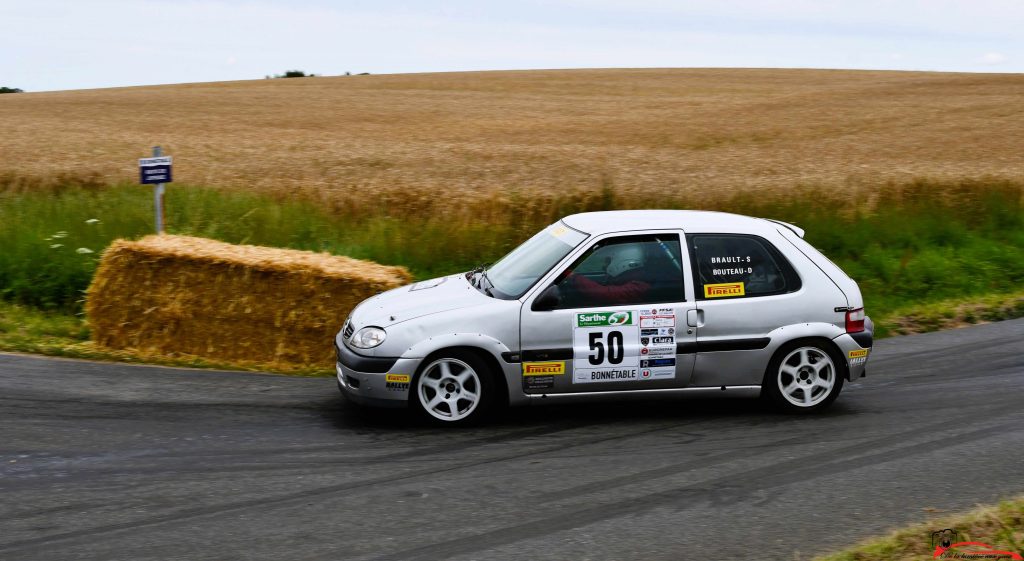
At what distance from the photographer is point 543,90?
54.1 metres

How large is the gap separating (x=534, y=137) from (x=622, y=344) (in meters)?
26.8

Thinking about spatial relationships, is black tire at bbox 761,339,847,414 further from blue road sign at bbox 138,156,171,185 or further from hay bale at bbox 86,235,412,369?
blue road sign at bbox 138,156,171,185

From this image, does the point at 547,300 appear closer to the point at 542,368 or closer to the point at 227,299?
the point at 542,368

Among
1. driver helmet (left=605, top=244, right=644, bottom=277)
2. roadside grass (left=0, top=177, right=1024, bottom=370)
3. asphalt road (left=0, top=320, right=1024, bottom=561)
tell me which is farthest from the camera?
roadside grass (left=0, top=177, right=1024, bottom=370)

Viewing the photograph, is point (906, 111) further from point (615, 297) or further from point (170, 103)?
point (615, 297)

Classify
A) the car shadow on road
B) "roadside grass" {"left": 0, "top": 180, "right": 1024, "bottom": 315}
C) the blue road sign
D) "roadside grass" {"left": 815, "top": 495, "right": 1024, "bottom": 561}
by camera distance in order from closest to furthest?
1. "roadside grass" {"left": 815, "top": 495, "right": 1024, "bottom": 561}
2. the car shadow on road
3. the blue road sign
4. "roadside grass" {"left": 0, "top": 180, "right": 1024, "bottom": 315}

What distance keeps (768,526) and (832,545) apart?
0.38 metres

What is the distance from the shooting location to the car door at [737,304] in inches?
304

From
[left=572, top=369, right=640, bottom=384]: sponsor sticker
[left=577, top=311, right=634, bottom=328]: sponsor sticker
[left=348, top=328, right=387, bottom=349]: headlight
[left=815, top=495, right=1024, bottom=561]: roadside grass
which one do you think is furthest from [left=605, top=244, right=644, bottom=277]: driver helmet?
[left=815, top=495, right=1024, bottom=561]: roadside grass

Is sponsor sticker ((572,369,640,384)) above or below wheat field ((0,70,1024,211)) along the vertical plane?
below

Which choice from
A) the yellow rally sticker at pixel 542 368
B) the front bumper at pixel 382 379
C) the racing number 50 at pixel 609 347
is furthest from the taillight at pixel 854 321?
the front bumper at pixel 382 379

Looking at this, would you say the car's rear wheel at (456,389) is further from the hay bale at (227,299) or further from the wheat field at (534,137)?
the wheat field at (534,137)

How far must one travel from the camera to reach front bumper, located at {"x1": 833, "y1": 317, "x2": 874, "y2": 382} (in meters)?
7.88

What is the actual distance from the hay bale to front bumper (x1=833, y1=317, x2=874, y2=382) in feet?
12.8
